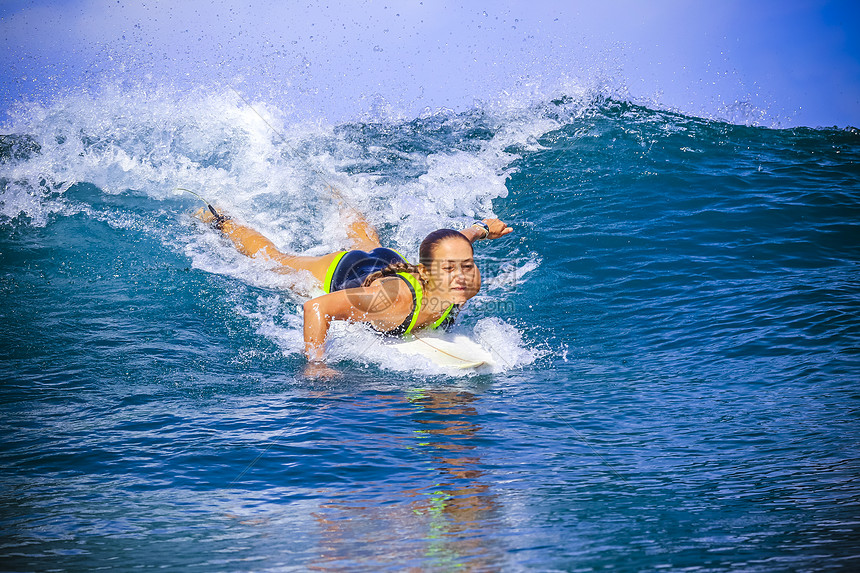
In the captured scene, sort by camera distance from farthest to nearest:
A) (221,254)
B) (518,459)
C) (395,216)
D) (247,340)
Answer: (395,216) < (221,254) < (247,340) < (518,459)

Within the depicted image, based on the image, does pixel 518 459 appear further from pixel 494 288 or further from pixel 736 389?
pixel 494 288

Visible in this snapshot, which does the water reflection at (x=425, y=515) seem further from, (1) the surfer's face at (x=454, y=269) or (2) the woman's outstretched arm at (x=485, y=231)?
(2) the woman's outstretched arm at (x=485, y=231)

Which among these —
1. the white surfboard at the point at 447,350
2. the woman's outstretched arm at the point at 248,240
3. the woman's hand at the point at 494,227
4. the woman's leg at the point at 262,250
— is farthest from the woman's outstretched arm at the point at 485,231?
the woman's outstretched arm at the point at 248,240

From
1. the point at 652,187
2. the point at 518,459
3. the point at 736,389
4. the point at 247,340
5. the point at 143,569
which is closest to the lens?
the point at 143,569

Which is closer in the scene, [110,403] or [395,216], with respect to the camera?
[110,403]

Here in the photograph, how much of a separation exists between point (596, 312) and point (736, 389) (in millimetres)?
2126

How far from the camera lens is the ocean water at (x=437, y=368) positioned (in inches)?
89.5

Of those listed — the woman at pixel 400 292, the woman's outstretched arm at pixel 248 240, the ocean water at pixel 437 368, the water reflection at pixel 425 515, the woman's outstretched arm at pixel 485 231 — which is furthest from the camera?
the woman's outstretched arm at pixel 248 240

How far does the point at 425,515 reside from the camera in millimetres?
2422

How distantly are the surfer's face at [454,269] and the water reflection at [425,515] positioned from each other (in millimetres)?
1346

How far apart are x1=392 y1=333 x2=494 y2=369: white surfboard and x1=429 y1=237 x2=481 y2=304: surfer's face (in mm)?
455

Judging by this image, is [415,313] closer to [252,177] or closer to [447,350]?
[447,350]

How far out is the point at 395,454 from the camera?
3.15 meters

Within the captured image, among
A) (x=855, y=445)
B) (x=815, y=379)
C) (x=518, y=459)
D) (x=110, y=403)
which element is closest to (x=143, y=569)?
(x=518, y=459)
